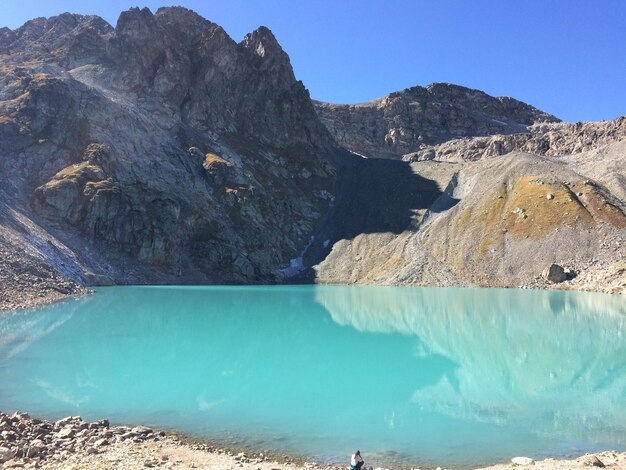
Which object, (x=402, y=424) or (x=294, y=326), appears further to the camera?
(x=294, y=326)

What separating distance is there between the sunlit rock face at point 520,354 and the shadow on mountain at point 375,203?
4786 cm

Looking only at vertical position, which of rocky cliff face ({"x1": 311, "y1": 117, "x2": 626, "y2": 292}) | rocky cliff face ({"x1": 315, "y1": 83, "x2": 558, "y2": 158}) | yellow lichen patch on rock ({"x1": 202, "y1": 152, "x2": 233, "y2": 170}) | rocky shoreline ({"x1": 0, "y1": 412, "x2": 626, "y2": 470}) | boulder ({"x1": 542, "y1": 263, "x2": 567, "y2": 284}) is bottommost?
rocky shoreline ({"x1": 0, "y1": 412, "x2": 626, "y2": 470})

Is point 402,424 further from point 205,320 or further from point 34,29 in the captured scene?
point 34,29

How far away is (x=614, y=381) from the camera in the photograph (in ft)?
66.1

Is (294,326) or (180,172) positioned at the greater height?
(180,172)

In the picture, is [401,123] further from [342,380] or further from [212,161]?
[342,380]

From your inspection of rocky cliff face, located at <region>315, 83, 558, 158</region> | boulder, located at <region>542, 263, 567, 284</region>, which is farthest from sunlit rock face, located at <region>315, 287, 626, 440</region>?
rocky cliff face, located at <region>315, 83, 558, 158</region>

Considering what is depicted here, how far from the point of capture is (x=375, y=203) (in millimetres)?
108375

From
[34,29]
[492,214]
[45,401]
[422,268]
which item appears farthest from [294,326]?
[34,29]

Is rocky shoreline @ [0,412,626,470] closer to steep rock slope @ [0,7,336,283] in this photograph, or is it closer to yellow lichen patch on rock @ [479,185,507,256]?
steep rock slope @ [0,7,336,283]

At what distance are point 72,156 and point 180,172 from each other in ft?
63.4

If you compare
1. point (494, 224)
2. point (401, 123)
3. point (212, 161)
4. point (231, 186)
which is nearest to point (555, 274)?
point (494, 224)

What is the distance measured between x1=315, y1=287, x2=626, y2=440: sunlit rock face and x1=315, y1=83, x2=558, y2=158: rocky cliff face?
124m

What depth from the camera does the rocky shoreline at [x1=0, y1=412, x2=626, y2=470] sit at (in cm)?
1093
